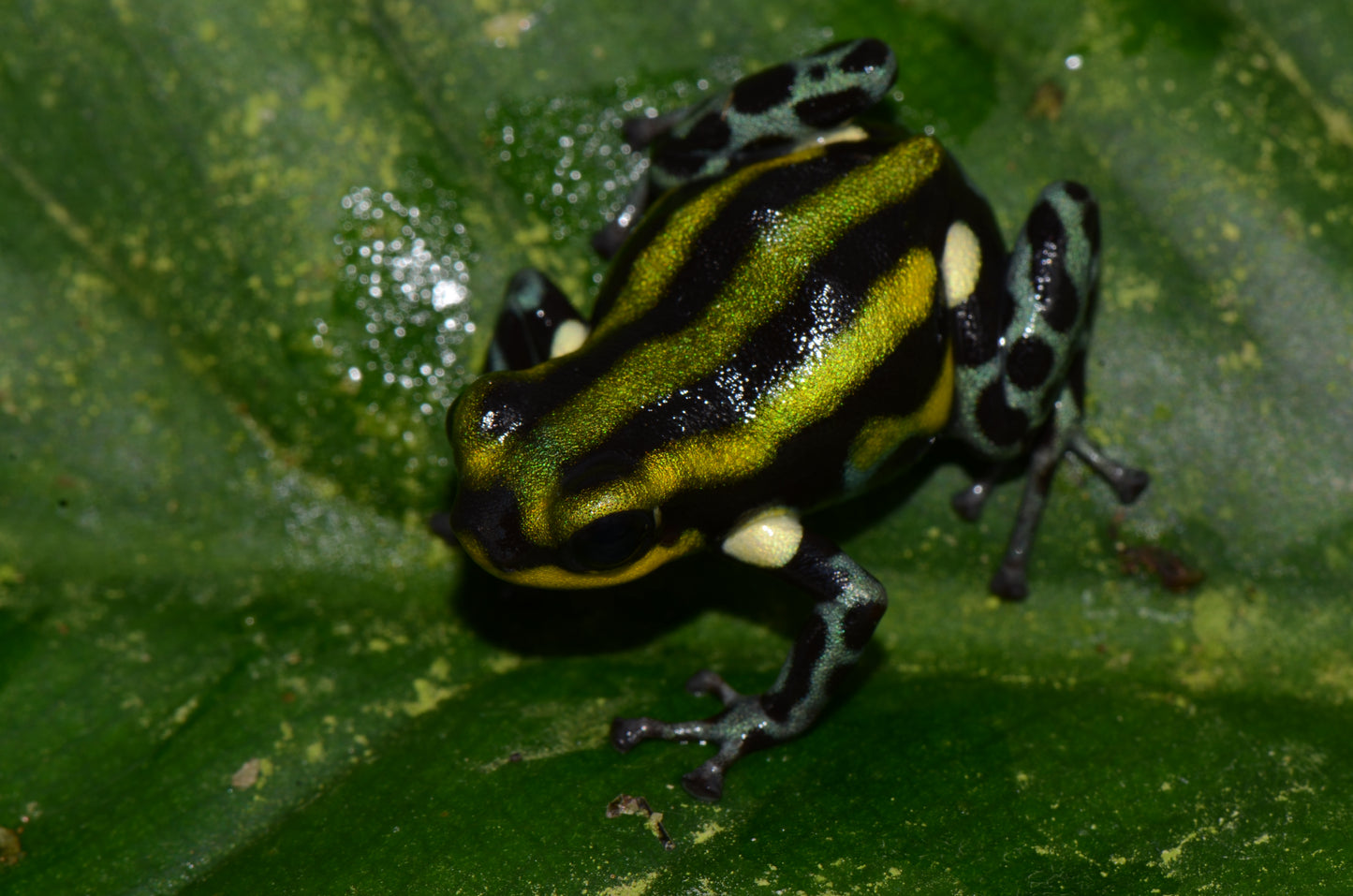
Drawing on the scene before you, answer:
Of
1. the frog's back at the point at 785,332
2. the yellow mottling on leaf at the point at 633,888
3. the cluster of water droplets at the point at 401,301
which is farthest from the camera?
the cluster of water droplets at the point at 401,301

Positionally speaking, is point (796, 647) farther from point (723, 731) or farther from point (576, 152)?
point (576, 152)

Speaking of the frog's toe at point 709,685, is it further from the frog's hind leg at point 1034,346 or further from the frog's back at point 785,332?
the frog's hind leg at point 1034,346

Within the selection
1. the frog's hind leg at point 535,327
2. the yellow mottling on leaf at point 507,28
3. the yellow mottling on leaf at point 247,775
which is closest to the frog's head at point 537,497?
the frog's hind leg at point 535,327

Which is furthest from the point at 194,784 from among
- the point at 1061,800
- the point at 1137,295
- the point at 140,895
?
the point at 1137,295

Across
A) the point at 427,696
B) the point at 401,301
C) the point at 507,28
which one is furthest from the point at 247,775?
the point at 507,28

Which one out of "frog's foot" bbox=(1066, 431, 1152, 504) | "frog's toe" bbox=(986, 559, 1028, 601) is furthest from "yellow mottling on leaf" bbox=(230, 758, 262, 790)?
"frog's foot" bbox=(1066, 431, 1152, 504)

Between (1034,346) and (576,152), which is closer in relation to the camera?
(1034,346)

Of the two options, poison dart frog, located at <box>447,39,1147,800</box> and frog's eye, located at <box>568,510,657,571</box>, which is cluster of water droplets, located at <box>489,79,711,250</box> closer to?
poison dart frog, located at <box>447,39,1147,800</box>
